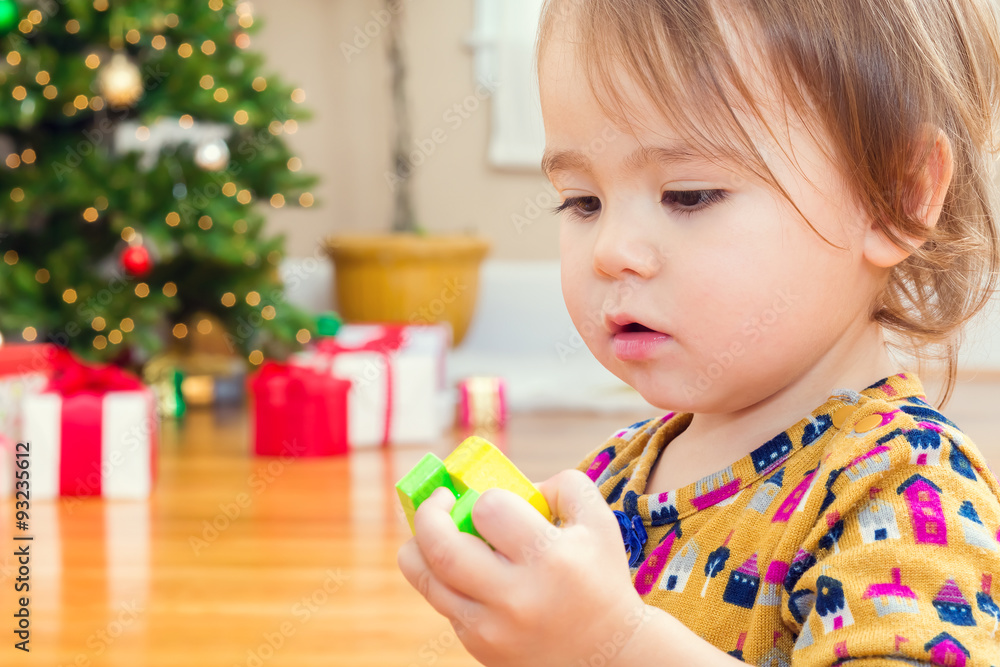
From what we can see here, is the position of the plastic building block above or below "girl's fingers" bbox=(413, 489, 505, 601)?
above

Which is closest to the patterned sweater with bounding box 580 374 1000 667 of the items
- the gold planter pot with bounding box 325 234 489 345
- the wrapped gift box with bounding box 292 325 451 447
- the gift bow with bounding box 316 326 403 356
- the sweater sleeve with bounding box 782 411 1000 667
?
the sweater sleeve with bounding box 782 411 1000 667

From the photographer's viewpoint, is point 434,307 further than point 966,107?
Yes

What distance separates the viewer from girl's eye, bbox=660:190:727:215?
517 millimetres

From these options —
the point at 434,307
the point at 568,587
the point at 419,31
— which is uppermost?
the point at 419,31

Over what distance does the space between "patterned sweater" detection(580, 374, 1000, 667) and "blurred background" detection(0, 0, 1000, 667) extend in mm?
722

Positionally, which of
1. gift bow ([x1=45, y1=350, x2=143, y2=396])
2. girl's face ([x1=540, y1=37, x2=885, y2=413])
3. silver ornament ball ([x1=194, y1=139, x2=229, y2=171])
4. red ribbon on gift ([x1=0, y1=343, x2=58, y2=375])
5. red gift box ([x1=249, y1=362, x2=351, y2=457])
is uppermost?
silver ornament ball ([x1=194, y1=139, x2=229, y2=171])

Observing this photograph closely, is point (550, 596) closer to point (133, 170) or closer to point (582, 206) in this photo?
point (582, 206)

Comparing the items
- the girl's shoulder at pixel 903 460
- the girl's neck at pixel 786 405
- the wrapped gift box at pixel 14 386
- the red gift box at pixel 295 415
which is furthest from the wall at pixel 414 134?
the girl's shoulder at pixel 903 460

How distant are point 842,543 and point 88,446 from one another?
1.64m

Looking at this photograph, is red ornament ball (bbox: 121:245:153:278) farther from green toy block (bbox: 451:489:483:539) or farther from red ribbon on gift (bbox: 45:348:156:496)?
green toy block (bbox: 451:489:483:539)

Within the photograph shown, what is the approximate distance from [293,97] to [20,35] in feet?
2.05

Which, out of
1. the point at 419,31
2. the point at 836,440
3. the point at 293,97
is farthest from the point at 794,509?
the point at 419,31

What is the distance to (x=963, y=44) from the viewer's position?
564 mm

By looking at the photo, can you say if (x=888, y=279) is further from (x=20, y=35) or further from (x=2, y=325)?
(x=20, y=35)
